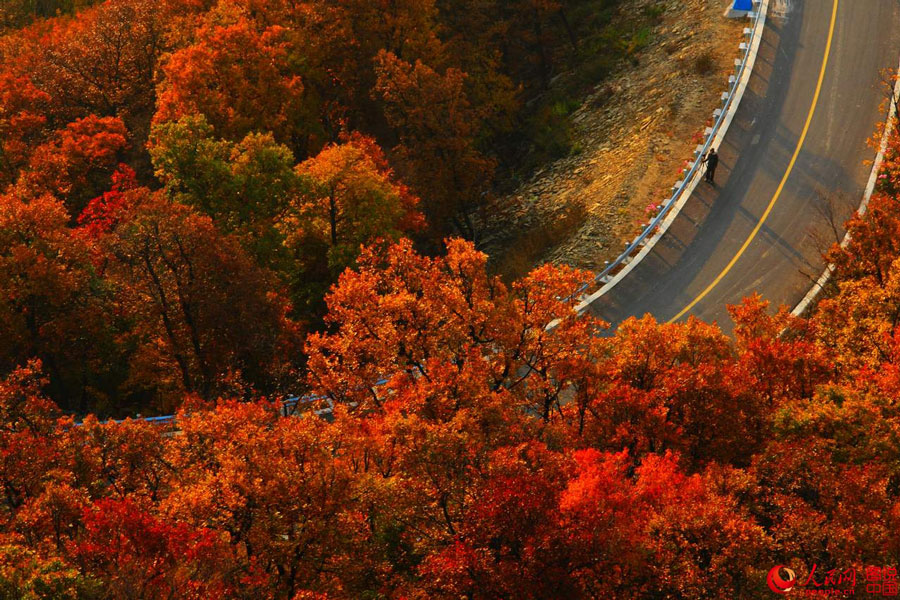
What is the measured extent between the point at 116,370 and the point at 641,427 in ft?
103

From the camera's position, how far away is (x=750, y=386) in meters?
36.3

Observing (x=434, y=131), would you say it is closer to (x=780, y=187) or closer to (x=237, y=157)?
(x=237, y=157)

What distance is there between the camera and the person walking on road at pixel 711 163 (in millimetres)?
53438

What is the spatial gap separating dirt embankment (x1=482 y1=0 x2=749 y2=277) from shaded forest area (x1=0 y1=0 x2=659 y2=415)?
3116 mm

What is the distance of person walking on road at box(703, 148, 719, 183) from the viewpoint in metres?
53.4

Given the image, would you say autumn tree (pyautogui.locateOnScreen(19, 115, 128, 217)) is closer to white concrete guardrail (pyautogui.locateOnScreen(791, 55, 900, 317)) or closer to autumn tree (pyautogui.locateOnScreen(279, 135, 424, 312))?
autumn tree (pyautogui.locateOnScreen(279, 135, 424, 312))

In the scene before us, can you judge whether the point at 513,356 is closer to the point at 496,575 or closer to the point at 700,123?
the point at 496,575

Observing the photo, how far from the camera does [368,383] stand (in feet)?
130

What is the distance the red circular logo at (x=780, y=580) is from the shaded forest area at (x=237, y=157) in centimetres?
2808

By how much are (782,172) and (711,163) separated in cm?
488

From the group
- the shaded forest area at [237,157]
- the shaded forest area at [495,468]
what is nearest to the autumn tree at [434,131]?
the shaded forest area at [237,157]

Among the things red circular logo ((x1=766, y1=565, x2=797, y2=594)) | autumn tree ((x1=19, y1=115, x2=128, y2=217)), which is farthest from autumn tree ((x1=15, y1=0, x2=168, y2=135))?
red circular logo ((x1=766, y1=565, x2=797, y2=594))

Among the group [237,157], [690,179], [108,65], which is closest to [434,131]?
[237,157]

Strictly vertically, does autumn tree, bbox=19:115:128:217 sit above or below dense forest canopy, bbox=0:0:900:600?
above
